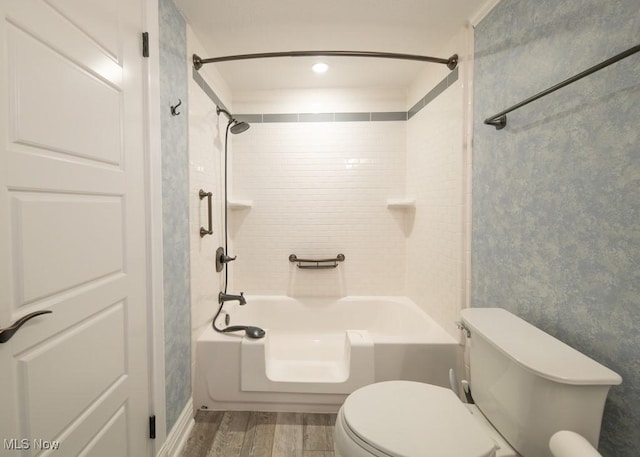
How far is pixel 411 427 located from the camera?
0.90m

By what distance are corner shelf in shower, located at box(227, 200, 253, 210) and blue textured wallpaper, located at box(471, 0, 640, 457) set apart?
1821mm

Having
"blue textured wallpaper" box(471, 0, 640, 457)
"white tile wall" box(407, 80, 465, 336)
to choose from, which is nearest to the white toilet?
"blue textured wallpaper" box(471, 0, 640, 457)

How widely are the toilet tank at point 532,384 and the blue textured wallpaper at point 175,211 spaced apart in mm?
1368

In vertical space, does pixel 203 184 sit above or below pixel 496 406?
above

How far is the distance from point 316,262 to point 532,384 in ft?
6.15

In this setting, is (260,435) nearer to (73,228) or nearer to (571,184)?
(73,228)

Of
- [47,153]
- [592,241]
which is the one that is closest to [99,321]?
[47,153]

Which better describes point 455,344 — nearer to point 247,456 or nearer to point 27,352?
point 247,456

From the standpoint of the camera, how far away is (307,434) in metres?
1.59

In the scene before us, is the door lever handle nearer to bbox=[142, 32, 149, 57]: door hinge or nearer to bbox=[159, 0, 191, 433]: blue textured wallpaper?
bbox=[159, 0, 191, 433]: blue textured wallpaper

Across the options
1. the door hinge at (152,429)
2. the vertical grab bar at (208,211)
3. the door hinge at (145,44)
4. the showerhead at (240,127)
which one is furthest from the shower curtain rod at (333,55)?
the door hinge at (152,429)

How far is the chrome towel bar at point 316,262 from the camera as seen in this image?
2559 mm

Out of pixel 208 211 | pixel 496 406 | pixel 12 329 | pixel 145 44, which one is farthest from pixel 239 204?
pixel 496 406

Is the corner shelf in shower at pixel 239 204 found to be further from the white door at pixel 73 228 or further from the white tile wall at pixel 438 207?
the white tile wall at pixel 438 207
